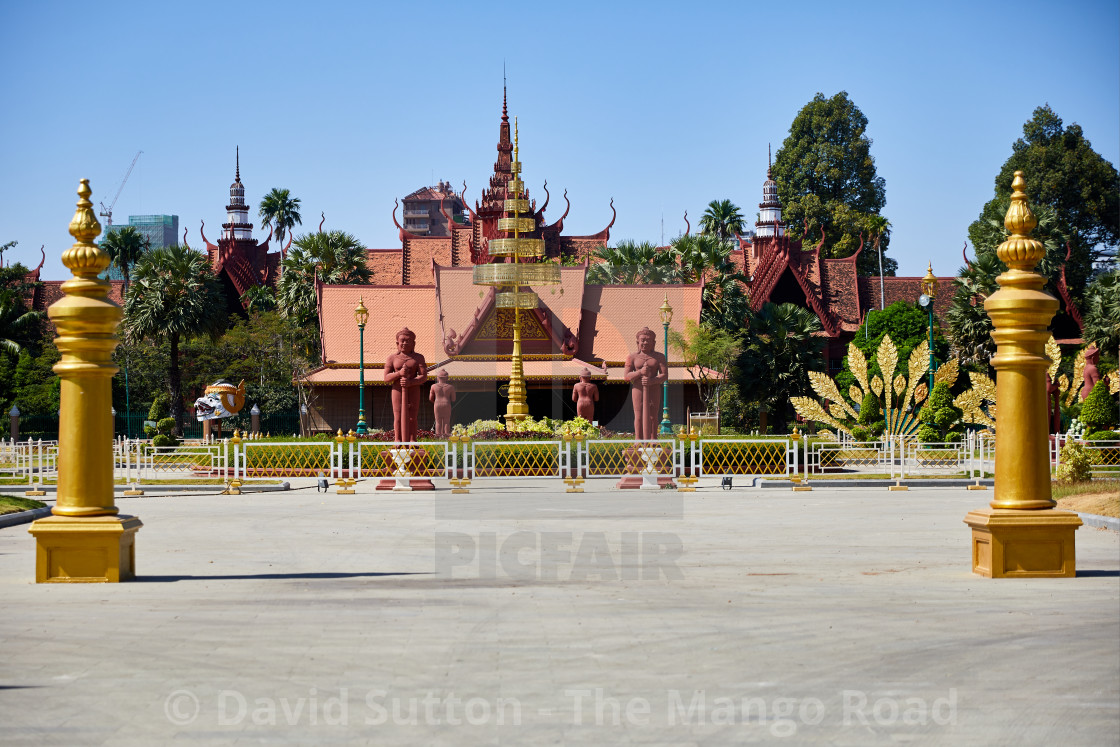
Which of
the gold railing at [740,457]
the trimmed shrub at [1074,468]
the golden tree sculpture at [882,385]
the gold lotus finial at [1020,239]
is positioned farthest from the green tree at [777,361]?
the gold lotus finial at [1020,239]

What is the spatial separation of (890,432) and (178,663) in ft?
82.5

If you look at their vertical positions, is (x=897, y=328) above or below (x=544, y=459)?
above

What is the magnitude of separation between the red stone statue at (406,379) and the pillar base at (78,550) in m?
15.7

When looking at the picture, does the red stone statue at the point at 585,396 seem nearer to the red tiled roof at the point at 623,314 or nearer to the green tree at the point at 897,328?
the red tiled roof at the point at 623,314

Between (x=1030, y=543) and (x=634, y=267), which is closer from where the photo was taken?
(x=1030, y=543)

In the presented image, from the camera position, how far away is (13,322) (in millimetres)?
45969

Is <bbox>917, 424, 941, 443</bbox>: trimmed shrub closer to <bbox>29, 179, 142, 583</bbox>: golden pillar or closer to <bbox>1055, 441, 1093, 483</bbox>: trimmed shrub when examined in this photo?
<bbox>1055, 441, 1093, 483</bbox>: trimmed shrub

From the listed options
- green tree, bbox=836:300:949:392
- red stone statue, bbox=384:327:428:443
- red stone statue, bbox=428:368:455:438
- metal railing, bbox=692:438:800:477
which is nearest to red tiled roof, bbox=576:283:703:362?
green tree, bbox=836:300:949:392

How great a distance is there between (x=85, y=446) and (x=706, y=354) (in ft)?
102

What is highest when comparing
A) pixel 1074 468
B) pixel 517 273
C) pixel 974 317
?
pixel 517 273

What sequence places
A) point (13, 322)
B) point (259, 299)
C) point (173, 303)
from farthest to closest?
point (259, 299), point (13, 322), point (173, 303)

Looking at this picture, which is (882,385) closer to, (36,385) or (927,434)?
(927,434)

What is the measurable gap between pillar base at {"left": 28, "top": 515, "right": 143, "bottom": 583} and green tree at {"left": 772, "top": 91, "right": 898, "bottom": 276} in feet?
197

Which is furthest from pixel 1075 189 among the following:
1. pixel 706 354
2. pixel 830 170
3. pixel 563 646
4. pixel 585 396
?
pixel 563 646
